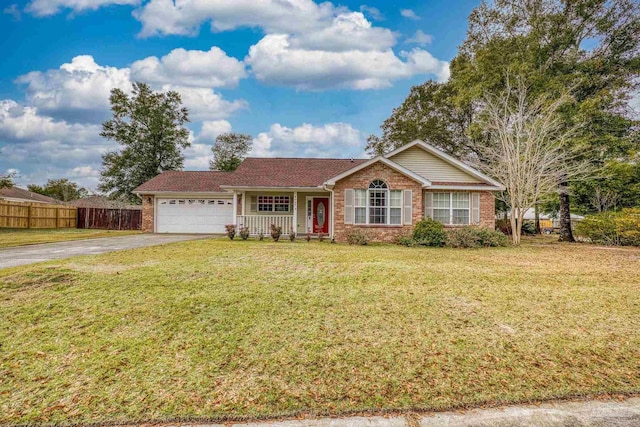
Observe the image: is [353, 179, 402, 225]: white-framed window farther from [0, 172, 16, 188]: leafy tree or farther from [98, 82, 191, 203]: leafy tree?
[0, 172, 16, 188]: leafy tree

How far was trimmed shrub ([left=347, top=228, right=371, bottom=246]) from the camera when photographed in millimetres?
15750

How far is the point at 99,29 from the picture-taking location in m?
16.8

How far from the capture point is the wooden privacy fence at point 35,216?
75.2ft

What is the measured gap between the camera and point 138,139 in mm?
33531

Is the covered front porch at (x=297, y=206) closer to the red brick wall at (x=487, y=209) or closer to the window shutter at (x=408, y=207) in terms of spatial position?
the window shutter at (x=408, y=207)

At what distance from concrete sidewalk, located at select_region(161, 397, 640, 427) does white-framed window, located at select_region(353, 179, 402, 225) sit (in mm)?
13588

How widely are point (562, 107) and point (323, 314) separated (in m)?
21.5

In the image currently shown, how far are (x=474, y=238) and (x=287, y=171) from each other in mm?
10950

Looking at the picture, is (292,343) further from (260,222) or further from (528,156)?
(528,156)

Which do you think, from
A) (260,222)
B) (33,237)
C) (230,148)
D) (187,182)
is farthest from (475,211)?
(230,148)

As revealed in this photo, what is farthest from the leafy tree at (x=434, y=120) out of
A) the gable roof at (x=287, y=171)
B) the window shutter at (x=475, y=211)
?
the window shutter at (x=475, y=211)

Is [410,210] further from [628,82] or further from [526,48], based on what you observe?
[628,82]

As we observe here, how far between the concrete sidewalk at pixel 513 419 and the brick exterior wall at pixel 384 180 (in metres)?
13.4

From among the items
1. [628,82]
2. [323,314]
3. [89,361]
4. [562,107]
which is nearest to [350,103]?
[562,107]
